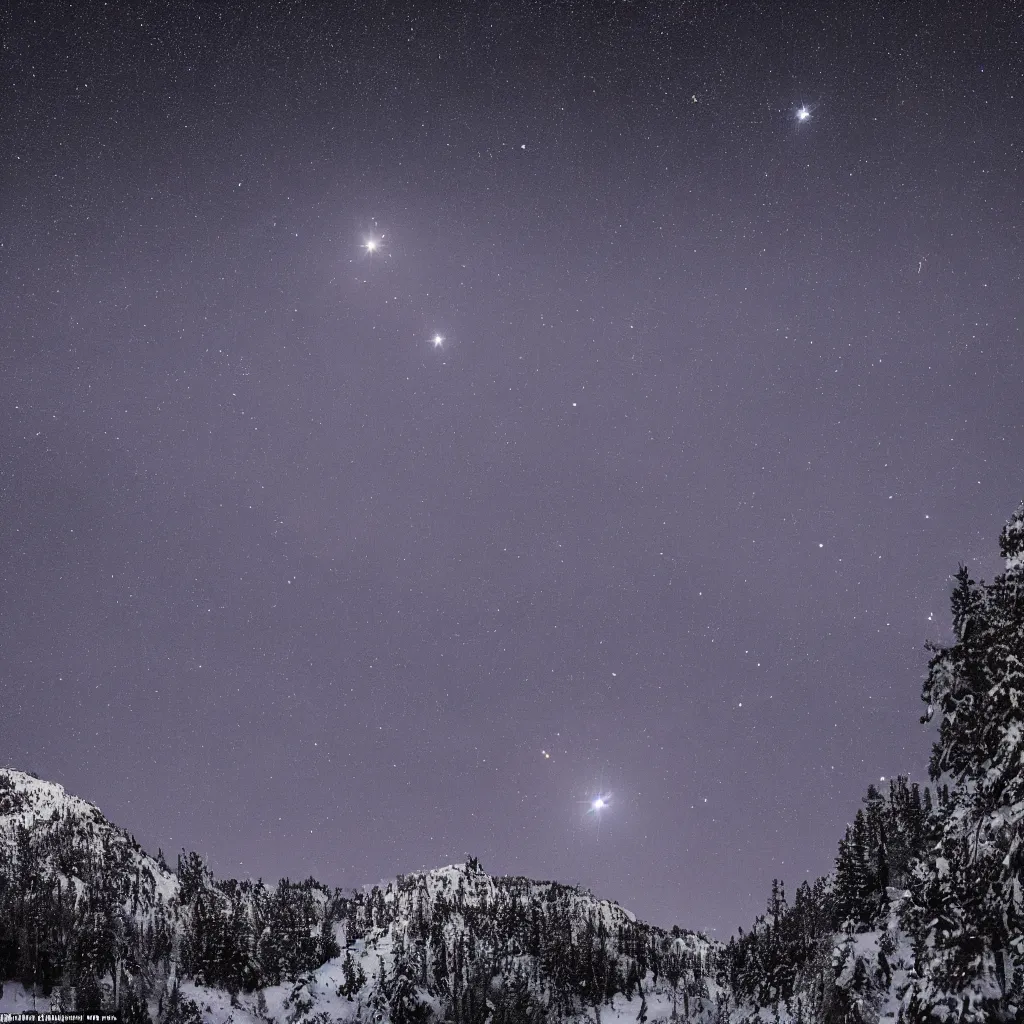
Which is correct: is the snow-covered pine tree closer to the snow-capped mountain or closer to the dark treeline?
the dark treeline

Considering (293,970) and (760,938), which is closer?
(293,970)

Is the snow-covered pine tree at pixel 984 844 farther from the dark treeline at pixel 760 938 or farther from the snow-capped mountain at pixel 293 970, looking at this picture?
the snow-capped mountain at pixel 293 970

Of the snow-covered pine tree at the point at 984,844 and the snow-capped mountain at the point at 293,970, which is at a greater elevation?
the snow-covered pine tree at the point at 984,844

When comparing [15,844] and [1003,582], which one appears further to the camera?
[15,844]

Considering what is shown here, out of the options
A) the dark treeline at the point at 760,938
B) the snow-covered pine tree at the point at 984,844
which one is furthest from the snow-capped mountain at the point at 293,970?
the snow-covered pine tree at the point at 984,844

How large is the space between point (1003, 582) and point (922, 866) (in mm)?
5814

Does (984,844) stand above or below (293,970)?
above

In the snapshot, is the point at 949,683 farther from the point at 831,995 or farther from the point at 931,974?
the point at 831,995

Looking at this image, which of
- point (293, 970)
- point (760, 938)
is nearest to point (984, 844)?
point (293, 970)

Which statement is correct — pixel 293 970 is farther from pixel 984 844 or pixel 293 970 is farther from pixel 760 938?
pixel 984 844

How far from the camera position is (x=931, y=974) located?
13078mm

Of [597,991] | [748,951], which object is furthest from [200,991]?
[748,951]

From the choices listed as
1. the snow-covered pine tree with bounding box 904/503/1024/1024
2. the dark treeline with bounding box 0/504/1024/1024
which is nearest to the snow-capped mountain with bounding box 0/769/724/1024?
the dark treeline with bounding box 0/504/1024/1024

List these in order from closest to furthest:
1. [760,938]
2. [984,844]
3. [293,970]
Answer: [984,844] → [293,970] → [760,938]
